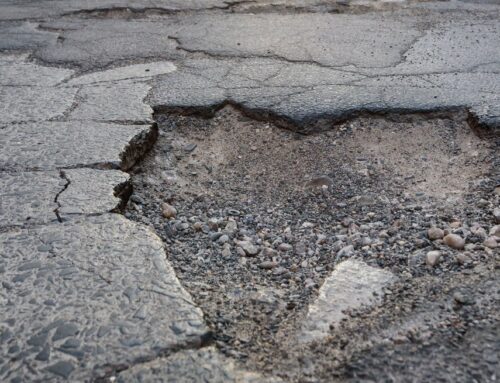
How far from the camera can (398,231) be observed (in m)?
1.99

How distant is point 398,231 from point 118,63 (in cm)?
233

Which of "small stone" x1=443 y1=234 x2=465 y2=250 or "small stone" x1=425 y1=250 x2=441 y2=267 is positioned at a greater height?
"small stone" x1=443 y1=234 x2=465 y2=250

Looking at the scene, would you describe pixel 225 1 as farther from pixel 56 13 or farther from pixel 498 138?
pixel 498 138

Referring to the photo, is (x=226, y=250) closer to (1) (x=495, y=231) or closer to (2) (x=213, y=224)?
(2) (x=213, y=224)

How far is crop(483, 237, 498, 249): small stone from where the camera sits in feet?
5.93

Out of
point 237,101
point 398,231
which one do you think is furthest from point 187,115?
point 398,231

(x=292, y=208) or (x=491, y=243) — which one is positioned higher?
(x=491, y=243)

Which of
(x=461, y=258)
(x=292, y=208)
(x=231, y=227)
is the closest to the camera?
(x=461, y=258)

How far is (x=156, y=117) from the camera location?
112 inches

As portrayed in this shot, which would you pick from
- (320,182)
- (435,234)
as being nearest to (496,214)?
(435,234)

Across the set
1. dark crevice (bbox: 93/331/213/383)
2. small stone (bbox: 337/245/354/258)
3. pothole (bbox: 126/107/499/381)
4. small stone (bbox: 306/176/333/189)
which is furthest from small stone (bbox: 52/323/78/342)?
small stone (bbox: 306/176/333/189)

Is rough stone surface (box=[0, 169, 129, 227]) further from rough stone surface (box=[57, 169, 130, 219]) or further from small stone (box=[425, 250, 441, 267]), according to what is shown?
small stone (box=[425, 250, 441, 267])

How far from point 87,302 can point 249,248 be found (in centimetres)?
63

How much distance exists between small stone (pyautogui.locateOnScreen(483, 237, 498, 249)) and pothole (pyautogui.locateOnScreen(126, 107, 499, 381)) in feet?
0.11
